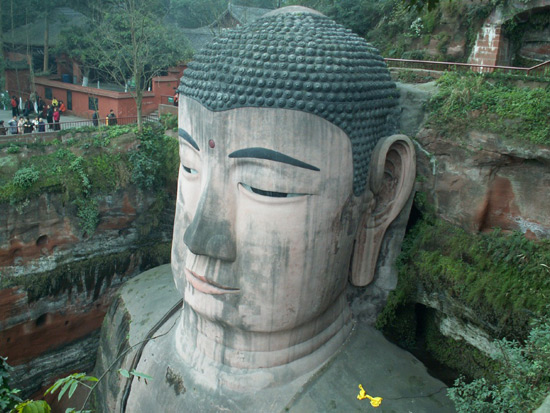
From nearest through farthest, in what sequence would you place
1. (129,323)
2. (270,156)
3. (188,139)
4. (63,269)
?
(270,156), (188,139), (129,323), (63,269)

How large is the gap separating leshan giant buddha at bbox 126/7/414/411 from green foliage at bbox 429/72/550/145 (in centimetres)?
54

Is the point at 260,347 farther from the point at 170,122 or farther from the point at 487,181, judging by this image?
the point at 170,122

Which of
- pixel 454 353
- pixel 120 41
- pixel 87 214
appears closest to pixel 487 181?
pixel 454 353

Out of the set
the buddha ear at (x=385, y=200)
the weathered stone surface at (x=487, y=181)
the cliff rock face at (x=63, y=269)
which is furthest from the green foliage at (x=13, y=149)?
the weathered stone surface at (x=487, y=181)

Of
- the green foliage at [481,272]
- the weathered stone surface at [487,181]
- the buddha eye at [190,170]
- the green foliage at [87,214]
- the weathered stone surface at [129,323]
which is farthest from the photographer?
the green foliage at [87,214]

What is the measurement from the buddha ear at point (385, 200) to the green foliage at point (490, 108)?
545 millimetres

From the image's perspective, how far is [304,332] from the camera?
5.54 metres

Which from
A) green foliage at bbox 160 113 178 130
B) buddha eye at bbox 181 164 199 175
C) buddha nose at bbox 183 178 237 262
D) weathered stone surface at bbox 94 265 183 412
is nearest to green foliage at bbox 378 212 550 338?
buddha nose at bbox 183 178 237 262

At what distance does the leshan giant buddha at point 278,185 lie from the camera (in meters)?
4.84

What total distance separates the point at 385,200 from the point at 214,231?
2034 mm

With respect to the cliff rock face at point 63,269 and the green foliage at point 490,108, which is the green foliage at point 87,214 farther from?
the green foliage at point 490,108

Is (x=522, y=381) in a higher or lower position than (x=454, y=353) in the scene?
higher

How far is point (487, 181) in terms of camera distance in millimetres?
5496

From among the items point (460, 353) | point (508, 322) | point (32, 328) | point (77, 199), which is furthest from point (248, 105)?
point (32, 328)
